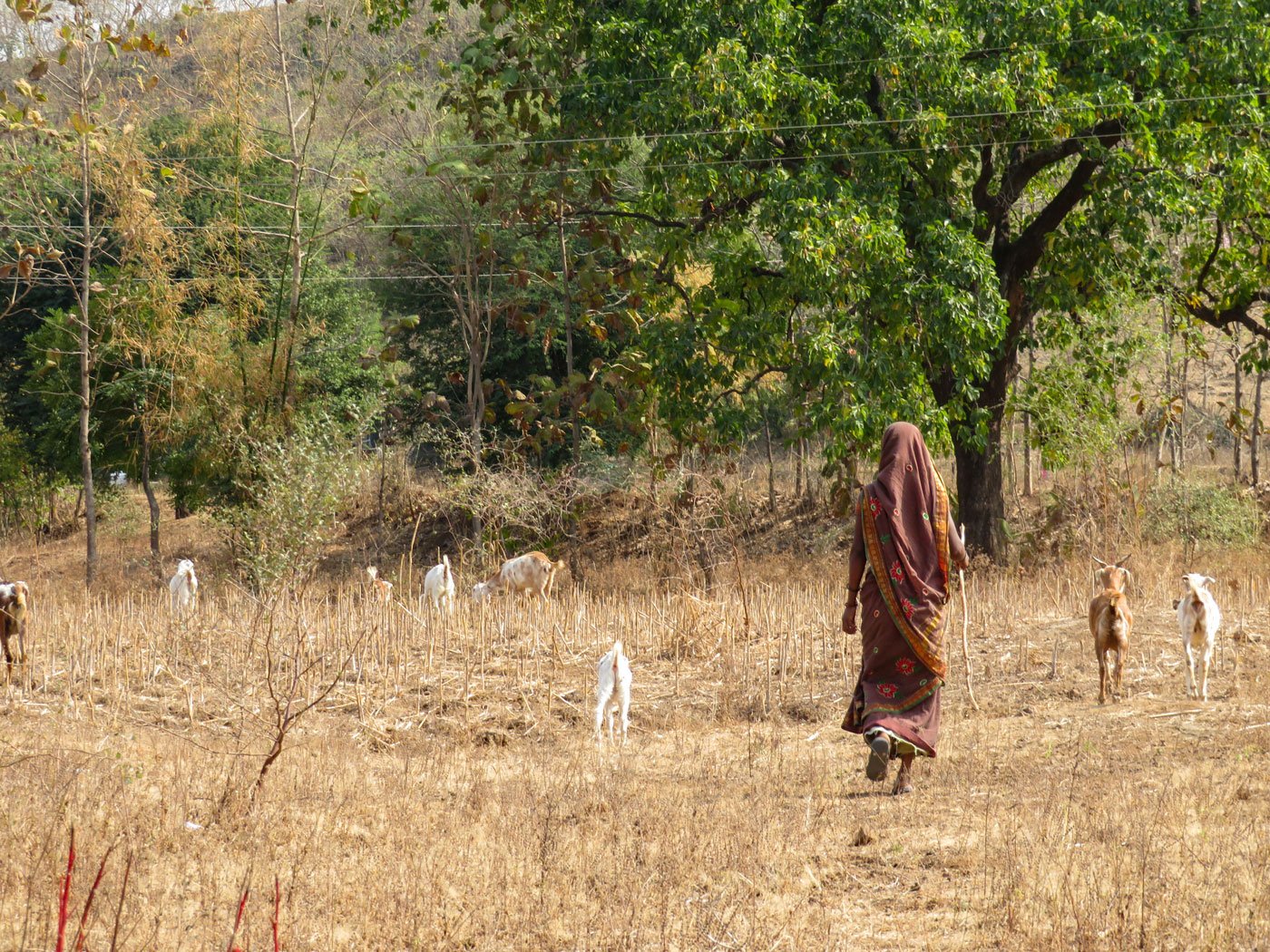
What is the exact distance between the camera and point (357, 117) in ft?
73.7

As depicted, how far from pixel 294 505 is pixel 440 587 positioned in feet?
15.8

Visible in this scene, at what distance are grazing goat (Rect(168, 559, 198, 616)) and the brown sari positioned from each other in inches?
325

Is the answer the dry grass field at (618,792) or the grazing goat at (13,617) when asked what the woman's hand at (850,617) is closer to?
the dry grass field at (618,792)

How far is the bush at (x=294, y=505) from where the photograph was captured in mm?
17812

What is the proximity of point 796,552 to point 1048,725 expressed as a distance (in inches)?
528

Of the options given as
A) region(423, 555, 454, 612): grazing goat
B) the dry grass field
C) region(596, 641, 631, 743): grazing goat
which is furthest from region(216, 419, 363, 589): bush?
region(596, 641, 631, 743): grazing goat

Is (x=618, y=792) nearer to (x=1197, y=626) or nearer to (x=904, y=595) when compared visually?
(x=904, y=595)

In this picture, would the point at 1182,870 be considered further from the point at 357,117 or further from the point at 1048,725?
the point at 357,117

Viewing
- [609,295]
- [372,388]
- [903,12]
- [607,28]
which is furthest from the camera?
[372,388]

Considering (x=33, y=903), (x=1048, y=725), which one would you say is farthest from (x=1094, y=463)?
(x=33, y=903)

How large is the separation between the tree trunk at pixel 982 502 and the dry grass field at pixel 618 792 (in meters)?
4.57

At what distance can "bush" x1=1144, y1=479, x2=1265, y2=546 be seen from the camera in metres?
19.0

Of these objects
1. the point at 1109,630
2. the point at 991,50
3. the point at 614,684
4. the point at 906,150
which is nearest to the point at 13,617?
the point at 614,684

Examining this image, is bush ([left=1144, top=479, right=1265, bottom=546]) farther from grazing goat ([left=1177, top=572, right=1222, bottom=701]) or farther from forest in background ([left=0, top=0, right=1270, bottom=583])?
grazing goat ([left=1177, top=572, right=1222, bottom=701])
